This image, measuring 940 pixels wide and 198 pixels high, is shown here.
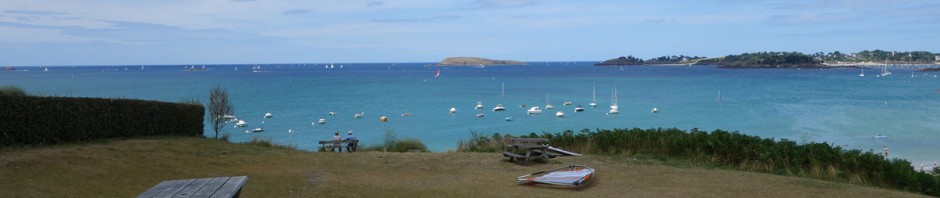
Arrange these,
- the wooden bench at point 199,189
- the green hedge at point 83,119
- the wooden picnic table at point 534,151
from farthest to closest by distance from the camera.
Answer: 1. the wooden picnic table at point 534,151
2. the green hedge at point 83,119
3. the wooden bench at point 199,189

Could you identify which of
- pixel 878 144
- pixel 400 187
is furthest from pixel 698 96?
pixel 400 187

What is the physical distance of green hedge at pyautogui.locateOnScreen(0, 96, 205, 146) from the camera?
15.1 metres

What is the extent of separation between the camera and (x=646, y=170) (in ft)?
50.8

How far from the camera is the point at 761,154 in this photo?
53.9ft

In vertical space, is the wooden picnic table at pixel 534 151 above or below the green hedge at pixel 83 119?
below

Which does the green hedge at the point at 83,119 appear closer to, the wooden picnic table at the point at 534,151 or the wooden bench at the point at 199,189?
the wooden picnic table at the point at 534,151

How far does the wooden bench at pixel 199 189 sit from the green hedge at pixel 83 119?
10055 millimetres

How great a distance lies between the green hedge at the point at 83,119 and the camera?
1506cm

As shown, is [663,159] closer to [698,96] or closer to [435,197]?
[435,197]

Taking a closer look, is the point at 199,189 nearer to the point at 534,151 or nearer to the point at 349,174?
the point at 349,174

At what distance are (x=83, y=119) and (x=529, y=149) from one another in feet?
31.3

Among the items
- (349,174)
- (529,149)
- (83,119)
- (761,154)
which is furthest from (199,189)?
(761,154)

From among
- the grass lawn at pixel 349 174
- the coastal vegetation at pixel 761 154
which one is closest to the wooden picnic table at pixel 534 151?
the grass lawn at pixel 349 174

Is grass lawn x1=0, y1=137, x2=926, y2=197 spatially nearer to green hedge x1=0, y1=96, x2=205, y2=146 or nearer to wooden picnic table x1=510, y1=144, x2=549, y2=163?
wooden picnic table x1=510, y1=144, x2=549, y2=163
